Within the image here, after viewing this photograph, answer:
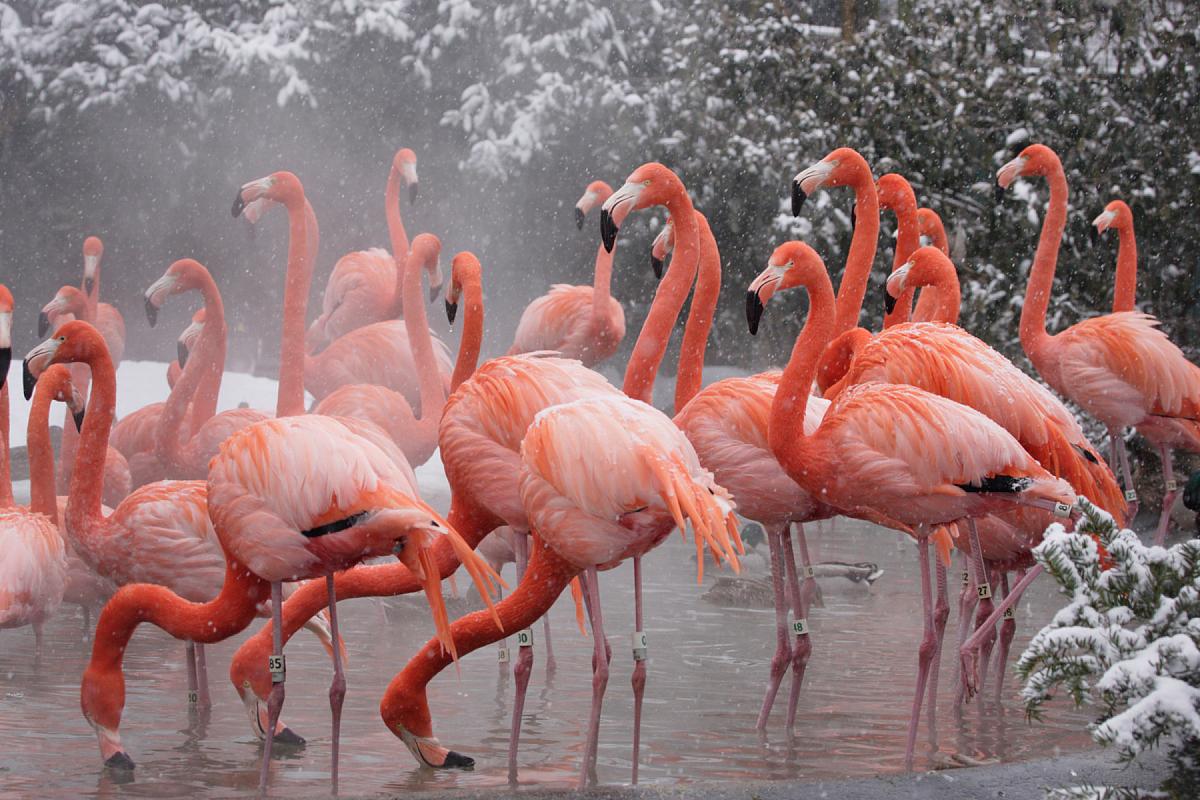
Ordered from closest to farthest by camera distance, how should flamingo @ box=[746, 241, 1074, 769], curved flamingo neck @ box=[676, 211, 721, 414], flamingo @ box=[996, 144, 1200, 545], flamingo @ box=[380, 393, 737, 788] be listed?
flamingo @ box=[380, 393, 737, 788] → flamingo @ box=[746, 241, 1074, 769] → curved flamingo neck @ box=[676, 211, 721, 414] → flamingo @ box=[996, 144, 1200, 545]

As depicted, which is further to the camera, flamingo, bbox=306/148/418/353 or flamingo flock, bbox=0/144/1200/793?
flamingo, bbox=306/148/418/353

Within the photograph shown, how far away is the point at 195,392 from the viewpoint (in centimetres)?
594

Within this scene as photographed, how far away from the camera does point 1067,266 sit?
327 inches

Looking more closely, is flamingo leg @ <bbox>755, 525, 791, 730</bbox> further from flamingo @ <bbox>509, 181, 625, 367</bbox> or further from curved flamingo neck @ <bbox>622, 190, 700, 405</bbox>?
flamingo @ <bbox>509, 181, 625, 367</bbox>

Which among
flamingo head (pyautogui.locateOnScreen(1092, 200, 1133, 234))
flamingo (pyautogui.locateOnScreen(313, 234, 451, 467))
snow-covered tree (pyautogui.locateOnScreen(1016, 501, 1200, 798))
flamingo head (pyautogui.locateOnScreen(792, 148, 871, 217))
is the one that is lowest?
snow-covered tree (pyautogui.locateOnScreen(1016, 501, 1200, 798))

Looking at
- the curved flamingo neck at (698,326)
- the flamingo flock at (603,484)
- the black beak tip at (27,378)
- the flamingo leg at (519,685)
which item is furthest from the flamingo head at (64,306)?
the flamingo leg at (519,685)

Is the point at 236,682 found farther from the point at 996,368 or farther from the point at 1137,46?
the point at 1137,46

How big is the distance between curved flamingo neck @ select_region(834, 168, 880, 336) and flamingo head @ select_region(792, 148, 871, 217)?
0.01 metres

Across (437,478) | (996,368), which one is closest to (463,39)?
(437,478)

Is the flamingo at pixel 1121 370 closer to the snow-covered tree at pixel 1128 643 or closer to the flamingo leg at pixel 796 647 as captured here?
the flamingo leg at pixel 796 647

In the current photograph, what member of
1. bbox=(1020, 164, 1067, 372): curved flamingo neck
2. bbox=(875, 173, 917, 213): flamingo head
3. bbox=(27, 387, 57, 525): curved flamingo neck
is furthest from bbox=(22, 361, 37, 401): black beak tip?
bbox=(1020, 164, 1067, 372): curved flamingo neck

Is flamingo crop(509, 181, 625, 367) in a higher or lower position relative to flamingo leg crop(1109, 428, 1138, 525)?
higher

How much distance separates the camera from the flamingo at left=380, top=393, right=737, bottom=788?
3.06 meters

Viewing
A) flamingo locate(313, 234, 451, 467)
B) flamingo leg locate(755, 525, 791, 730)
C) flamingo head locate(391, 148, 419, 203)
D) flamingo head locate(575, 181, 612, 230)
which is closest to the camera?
flamingo leg locate(755, 525, 791, 730)
